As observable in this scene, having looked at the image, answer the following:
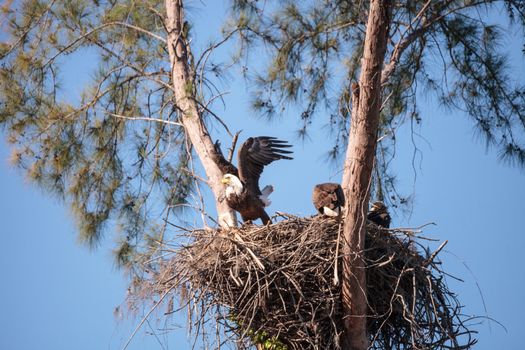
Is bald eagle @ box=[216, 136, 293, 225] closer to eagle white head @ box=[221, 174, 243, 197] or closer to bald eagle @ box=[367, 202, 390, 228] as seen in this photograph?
eagle white head @ box=[221, 174, 243, 197]

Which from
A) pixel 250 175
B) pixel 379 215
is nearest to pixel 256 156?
pixel 250 175

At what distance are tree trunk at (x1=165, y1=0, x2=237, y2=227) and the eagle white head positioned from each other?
9 centimetres

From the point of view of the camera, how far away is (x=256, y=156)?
7.05m

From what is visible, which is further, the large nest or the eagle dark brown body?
the eagle dark brown body

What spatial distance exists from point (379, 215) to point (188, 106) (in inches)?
68.7

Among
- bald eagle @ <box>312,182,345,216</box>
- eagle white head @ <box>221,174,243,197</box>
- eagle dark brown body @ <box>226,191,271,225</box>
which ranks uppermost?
eagle white head @ <box>221,174,243,197</box>

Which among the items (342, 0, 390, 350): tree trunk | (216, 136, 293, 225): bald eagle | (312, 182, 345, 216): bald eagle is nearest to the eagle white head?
(216, 136, 293, 225): bald eagle

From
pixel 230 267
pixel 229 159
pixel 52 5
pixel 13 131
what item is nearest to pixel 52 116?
pixel 13 131

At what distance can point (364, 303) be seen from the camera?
18.6 feet

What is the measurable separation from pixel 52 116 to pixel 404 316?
393 centimetres

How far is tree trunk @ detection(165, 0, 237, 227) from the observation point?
6848mm

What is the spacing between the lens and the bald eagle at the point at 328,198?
20.7ft

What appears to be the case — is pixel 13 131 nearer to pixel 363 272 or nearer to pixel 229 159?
pixel 229 159

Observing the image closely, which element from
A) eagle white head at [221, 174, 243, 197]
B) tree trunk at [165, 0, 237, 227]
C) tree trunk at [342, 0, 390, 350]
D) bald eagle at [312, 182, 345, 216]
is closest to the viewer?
tree trunk at [342, 0, 390, 350]
